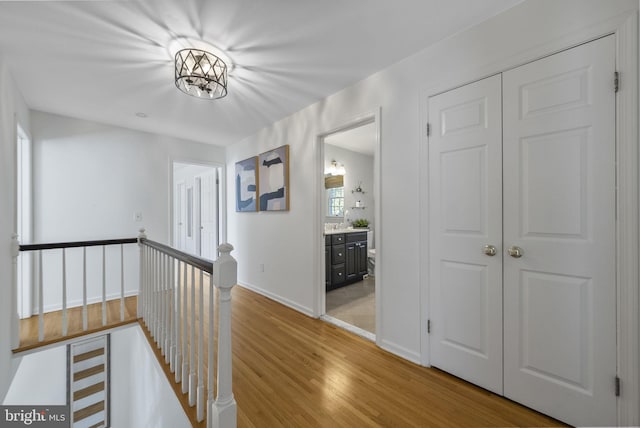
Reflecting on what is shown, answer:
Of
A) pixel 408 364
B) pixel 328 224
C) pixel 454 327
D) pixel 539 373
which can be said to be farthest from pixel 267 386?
pixel 328 224

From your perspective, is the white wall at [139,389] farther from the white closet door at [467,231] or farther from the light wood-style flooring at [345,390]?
the white closet door at [467,231]

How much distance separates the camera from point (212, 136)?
3.79 m

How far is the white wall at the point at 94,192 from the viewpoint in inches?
114

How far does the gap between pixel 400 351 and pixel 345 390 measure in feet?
1.98

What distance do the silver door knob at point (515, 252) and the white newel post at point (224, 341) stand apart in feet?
5.10

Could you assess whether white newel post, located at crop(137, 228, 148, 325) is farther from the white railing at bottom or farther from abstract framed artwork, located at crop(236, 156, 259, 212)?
abstract framed artwork, located at crop(236, 156, 259, 212)

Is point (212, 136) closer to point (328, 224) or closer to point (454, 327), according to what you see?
point (328, 224)

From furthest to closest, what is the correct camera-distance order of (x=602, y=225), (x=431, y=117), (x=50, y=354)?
(x=50, y=354)
(x=431, y=117)
(x=602, y=225)

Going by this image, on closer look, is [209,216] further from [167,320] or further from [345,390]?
[345,390]

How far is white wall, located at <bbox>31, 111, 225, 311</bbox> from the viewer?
2908 mm

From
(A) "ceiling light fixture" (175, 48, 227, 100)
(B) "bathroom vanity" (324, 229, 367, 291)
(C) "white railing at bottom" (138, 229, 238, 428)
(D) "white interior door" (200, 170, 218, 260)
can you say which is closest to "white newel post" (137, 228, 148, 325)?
(C) "white railing at bottom" (138, 229, 238, 428)

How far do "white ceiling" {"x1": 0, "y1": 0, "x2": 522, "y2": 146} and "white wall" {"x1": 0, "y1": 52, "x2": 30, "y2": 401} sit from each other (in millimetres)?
248

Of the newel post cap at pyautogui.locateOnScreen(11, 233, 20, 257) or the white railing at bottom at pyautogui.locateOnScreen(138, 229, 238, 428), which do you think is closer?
the white railing at bottom at pyautogui.locateOnScreen(138, 229, 238, 428)

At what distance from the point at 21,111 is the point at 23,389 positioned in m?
2.69
